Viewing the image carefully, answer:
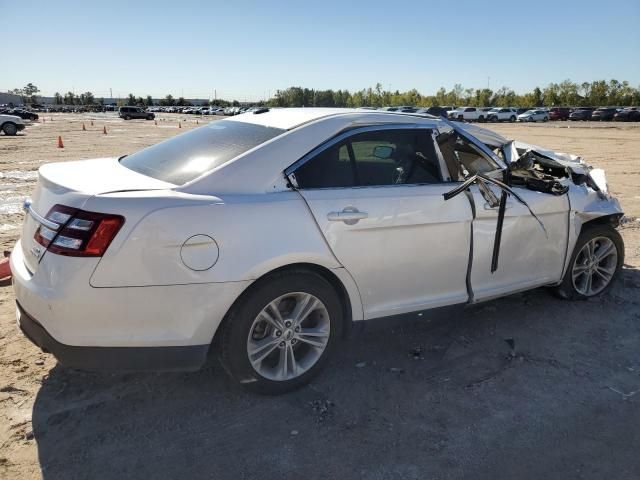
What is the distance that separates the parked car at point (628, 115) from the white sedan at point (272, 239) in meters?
62.5

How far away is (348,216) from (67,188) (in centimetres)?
156

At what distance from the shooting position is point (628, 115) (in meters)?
56.6

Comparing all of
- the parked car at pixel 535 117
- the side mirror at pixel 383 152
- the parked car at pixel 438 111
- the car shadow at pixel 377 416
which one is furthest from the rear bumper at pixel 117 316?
the parked car at pixel 535 117

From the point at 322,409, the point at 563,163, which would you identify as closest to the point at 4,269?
the point at 322,409

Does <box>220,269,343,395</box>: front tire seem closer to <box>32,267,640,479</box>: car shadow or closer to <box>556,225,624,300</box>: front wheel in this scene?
<box>32,267,640,479</box>: car shadow

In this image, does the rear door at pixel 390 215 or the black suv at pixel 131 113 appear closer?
the rear door at pixel 390 215

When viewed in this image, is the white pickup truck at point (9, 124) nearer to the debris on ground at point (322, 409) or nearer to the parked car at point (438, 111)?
the parked car at point (438, 111)

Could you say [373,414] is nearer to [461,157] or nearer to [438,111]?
[461,157]

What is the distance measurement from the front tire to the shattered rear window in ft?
2.60

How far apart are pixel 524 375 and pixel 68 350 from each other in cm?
281

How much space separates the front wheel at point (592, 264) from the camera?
4562 mm

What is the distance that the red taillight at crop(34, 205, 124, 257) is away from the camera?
2545 mm

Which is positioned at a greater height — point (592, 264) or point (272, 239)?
point (272, 239)

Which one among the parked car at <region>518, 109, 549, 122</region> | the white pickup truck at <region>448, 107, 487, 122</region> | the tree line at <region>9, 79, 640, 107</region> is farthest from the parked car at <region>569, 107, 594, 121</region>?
the tree line at <region>9, 79, 640, 107</region>
